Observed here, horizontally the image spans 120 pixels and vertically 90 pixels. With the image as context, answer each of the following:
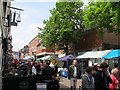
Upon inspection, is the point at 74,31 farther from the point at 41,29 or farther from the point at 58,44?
the point at 41,29

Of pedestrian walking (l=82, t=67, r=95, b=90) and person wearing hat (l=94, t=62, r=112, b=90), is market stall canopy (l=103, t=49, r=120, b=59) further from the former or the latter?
pedestrian walking (l=82, t=67, r=95, b=90)

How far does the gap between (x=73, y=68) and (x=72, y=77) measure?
1.69 feet

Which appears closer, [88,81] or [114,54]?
[88,81]

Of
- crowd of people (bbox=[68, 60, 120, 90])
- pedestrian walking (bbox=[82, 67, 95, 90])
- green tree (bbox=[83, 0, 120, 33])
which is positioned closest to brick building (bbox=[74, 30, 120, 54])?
green tree (bbox=[83, 0, 120, 33])

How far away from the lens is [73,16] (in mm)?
48094

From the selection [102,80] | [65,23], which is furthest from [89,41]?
[102,80]

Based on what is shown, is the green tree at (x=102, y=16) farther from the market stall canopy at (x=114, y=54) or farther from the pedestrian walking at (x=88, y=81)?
the pedestrian walking at (x=88, y=81)

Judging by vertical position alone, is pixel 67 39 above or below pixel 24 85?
above

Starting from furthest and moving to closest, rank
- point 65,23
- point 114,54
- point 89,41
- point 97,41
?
point 65,23 < point 89,41 < point 97,41 < point 114,54

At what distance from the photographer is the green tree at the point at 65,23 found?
47281 mm

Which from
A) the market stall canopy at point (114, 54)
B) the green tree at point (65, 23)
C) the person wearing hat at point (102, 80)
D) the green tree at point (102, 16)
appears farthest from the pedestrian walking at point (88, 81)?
the green tree at point (65, 23)

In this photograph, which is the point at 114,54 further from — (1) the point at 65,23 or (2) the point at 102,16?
(1) the point at 65,23

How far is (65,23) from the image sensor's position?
47250 mm

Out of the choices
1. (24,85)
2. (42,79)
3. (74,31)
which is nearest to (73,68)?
(42,79)
